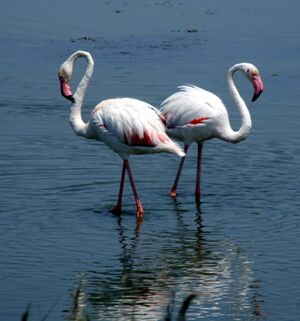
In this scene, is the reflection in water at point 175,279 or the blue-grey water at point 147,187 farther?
the blue-grey water at point 147,187

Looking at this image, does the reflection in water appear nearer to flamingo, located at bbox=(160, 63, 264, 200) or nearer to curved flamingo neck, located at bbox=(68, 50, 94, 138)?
curved flamingo neck, located at bbox=(68, 50, 94, 138)

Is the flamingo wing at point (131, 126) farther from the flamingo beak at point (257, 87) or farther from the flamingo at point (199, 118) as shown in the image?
the flamingo beak at point (257, 87)

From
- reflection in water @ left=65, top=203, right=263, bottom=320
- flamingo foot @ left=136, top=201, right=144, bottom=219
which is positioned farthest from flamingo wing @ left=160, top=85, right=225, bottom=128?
reflection in water @ left=65, top=203, right=263, bottom=320

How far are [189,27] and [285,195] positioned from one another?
340 inches

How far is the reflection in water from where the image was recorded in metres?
7.18

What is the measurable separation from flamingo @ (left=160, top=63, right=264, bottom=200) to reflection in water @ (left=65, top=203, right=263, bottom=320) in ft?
4.60

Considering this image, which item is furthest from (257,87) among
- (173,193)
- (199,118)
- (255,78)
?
(173,193)

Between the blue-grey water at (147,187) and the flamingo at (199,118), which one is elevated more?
the flamingo at (199,118)

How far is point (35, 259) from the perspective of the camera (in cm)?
834

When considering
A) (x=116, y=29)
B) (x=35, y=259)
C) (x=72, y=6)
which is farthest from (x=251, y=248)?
(x=72, y=6)

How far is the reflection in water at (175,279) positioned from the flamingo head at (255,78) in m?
1.84

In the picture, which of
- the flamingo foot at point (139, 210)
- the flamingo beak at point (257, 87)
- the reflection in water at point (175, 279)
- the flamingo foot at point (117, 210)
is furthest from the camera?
the flamingo beak at point (257, 87)

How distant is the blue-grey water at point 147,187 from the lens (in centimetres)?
760

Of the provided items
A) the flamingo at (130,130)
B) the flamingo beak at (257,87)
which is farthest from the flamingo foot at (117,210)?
the flamingo beak at (257,87)
